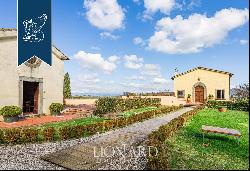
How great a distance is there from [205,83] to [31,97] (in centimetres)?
2276

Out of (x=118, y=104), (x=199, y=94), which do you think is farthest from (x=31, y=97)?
(x=199, y=94)

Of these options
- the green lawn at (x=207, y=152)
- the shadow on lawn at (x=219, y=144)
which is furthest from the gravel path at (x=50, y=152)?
the shadow on lawn at (x=219, y=144)

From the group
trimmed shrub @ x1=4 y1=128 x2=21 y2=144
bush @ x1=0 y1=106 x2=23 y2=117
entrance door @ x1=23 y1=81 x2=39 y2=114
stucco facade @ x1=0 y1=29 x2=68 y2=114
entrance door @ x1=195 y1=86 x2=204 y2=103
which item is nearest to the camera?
trimmed shrub @ x1=4 y1=128 x2=21 y2=144

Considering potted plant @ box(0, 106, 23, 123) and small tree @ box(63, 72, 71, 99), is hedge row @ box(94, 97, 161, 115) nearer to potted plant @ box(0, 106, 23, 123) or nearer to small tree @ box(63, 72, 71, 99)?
potted plant @ box(0, 106, 23, 123)

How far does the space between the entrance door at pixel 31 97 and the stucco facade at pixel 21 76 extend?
17.0 inches

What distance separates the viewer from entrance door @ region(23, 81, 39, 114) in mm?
22500

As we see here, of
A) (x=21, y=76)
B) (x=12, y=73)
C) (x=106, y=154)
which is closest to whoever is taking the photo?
(x=106, y=154)

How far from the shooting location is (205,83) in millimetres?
35656

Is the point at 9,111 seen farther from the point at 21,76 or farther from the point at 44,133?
the point at 44,133

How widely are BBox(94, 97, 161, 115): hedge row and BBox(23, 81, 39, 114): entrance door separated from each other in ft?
17.3

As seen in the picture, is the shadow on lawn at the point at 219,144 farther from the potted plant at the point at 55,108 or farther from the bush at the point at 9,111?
the potted plant at the point at 55,108

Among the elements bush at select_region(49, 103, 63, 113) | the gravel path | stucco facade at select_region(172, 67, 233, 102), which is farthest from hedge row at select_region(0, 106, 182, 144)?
stucco facade at select_region(172, 67, 233, 102)

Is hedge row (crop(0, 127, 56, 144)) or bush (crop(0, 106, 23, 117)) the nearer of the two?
hedge row (crop(0, 127, 56, 144))

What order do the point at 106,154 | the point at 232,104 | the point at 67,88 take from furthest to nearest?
1. the point at 67,88
2. the point at 232,104
3. the point at 106,154
